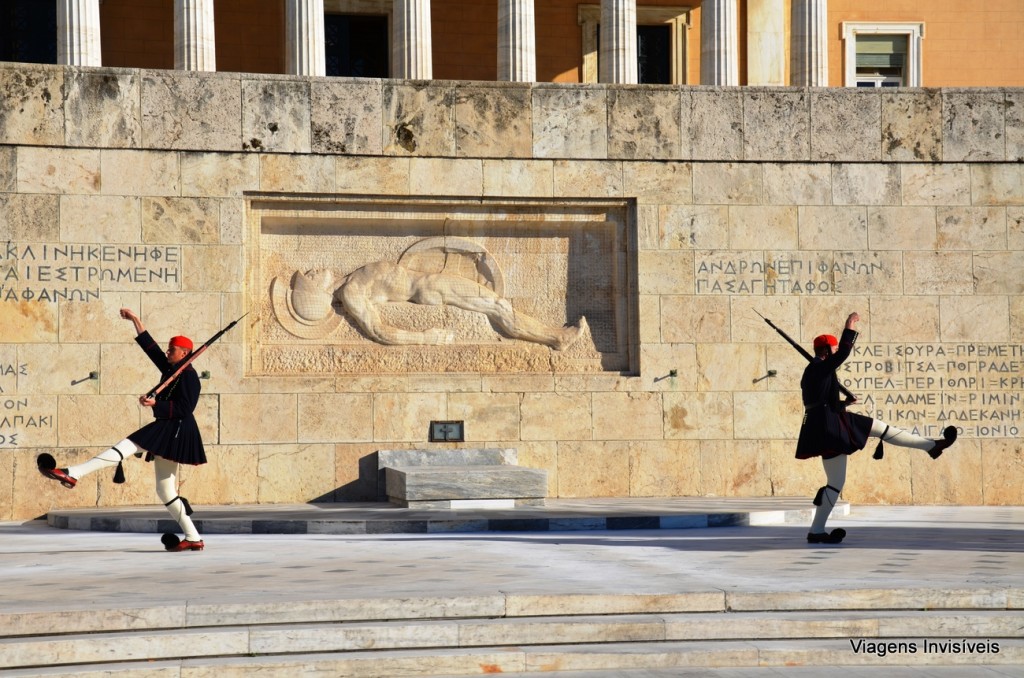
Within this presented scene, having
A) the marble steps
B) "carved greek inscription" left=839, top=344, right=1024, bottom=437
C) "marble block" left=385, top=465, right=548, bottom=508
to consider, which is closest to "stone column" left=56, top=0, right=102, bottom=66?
"marble block" left=385, top=465, right=548, bottom=508

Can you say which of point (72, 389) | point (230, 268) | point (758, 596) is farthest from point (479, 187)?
point (758, 596)

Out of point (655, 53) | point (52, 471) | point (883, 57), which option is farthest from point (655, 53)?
point (52, 471)

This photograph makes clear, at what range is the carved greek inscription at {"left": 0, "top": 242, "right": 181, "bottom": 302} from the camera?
18.6 m

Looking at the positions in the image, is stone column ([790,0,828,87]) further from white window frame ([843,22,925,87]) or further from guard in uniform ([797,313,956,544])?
guard in uniform ([797,313,956,544])

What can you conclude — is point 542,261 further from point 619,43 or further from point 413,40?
point 619,43

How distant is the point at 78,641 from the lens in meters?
8.88

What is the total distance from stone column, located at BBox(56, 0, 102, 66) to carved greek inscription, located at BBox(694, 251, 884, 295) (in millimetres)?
10513

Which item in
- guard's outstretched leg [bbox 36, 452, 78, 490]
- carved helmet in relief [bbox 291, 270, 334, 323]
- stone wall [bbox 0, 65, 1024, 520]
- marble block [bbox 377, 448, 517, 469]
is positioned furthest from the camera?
carved helmet in relief [bbox 291, 270, 334, 323]

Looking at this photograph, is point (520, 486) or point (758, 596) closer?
point (758, 596)

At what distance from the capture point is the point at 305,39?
2448cm

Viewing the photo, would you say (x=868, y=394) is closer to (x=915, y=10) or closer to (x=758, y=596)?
(x=758, y=596)

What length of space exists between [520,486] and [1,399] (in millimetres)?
6597

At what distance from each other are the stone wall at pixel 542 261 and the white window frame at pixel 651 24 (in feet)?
40.7

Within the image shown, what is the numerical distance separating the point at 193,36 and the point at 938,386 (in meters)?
12.8
